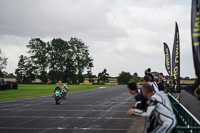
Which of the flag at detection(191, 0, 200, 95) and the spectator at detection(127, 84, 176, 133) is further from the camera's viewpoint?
the flag at detection(191, 0, 200, 95)

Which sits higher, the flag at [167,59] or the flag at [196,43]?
the flag at [167,59]

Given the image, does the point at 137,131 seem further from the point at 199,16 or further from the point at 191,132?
the point at 199,16

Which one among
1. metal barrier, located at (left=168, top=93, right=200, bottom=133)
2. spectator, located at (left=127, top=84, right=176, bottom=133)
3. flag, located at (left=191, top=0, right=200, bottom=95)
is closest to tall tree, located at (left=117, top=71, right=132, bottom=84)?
metal barrier, located at (left=168, top=93, right=200, bottom=133)

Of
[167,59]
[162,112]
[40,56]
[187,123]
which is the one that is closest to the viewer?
[162,112]

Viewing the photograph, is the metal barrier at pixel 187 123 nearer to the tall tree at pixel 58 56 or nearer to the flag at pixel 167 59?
the flag at pixel 167 59

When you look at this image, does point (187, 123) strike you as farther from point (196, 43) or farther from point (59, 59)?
point (59, 59)

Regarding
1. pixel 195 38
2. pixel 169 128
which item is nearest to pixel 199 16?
pixel 195 38

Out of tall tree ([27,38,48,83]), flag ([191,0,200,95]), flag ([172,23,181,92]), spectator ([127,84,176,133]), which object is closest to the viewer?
spectator ([127,84,176,133])

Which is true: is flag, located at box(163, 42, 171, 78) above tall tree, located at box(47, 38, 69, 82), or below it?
below

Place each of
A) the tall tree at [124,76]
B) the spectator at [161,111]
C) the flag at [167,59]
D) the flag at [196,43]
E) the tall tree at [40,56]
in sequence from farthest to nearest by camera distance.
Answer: the tall tree at [124,76] → the tall tree at [40,56] → the flag at [167,59] → the flag at [196,43] → the spectator at [161,111]

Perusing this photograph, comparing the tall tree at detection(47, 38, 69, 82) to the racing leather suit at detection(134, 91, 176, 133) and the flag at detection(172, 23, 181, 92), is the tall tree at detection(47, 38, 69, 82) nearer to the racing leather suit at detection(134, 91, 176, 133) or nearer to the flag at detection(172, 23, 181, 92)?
the flag at detection(172, 23, 181, 92)

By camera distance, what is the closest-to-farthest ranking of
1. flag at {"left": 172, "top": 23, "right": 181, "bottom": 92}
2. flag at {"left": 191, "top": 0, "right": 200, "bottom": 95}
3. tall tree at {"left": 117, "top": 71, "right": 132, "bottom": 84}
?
flag at {"left": 191, "top": 0, "right": 200, "bottom": 95} → flag at {"left": 172, "top": 23, "right": 181, "bottom": 92} → tall tree at {"left": 117, "top": 71, "right": 132, "bottom": 84}

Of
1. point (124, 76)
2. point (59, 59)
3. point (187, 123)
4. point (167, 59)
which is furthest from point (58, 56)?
point (187, 123)

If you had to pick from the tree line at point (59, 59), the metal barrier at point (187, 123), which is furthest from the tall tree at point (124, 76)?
the metal barrier at point (187, 123)
